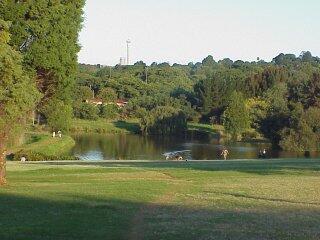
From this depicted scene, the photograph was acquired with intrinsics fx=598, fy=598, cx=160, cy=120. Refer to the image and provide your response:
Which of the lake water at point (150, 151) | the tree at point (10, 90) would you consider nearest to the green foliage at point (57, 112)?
the tree at point (10, 90)

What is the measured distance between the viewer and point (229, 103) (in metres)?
120

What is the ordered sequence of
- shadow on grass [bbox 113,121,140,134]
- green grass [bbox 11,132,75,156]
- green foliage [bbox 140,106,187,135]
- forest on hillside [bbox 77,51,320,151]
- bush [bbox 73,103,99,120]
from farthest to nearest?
1. bush [bbox 73,103,99,120]
2. shadow on grass [bbox 113,121,140,134]
3. green foliage [bbox 140,106,187,135]
4. forest on hillside [bbox 77,51,320,151]
5. green grass [bbox 11,132,75,156]

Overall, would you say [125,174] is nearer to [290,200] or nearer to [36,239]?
[290,200]

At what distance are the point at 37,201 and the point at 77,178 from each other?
10.2 m

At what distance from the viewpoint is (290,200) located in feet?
75.2

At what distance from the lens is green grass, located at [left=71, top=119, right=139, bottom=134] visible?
4649 inches

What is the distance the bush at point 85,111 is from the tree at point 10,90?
10516cm

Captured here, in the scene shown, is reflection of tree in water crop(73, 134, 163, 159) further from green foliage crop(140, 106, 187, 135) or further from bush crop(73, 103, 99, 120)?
bush crop(73, 103, 99, 120)

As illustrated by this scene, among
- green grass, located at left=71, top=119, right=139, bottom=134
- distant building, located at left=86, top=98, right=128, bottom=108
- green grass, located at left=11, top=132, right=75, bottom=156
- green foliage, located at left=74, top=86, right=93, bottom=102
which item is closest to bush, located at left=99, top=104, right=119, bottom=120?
green grass, located at left=71, top=119, right=139, bottom=134

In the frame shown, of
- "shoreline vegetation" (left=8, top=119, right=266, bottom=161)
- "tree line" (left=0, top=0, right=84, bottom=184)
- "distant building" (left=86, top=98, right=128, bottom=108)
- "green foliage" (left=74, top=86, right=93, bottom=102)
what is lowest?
"shoreline vegetation" (left=8, top=119, right=266, bottom=161)

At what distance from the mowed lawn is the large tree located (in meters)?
5.55

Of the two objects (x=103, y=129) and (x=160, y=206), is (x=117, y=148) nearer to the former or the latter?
(x=103, y=129)

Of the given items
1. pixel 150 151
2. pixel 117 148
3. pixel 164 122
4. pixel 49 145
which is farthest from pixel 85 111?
pixel 49 145

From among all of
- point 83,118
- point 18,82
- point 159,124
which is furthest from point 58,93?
point 83,118
